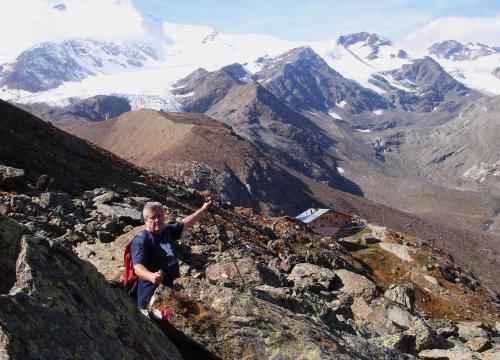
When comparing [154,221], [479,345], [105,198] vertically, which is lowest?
[479,345]

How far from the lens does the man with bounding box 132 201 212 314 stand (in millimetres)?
9289

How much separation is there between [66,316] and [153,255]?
319 centimetres

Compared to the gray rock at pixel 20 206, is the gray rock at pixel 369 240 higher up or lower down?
lower down

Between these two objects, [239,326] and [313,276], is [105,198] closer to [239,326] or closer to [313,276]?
[313,276]

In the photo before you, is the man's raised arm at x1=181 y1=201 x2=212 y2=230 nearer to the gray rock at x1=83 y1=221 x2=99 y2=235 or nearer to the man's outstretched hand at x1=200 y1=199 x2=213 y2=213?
the man's outstretched hand at x1=200 y1=199 x2=213 y2=213

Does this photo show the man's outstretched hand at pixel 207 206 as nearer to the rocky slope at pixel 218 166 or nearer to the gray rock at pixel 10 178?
the gray rock at pixel 10 178

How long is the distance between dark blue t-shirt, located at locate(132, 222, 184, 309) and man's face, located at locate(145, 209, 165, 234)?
0.32 ft

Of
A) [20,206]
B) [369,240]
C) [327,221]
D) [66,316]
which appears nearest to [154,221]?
[66,316]

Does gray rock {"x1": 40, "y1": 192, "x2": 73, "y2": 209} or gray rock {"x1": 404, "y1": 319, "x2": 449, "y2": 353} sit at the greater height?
gray rock {"x1": 40, "y1": 192, "x2": 73, "y2": 209}

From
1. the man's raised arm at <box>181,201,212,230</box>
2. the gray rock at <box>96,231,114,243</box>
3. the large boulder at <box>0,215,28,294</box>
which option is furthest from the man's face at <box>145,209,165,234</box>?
the gray rock at <box>96,231,114,243</box>

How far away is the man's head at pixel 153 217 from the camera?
966cm

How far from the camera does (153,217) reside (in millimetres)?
9680

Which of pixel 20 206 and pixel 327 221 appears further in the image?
pixel 327 221

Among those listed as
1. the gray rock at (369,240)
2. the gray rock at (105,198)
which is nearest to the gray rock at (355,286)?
the gray rock at (105,198)
